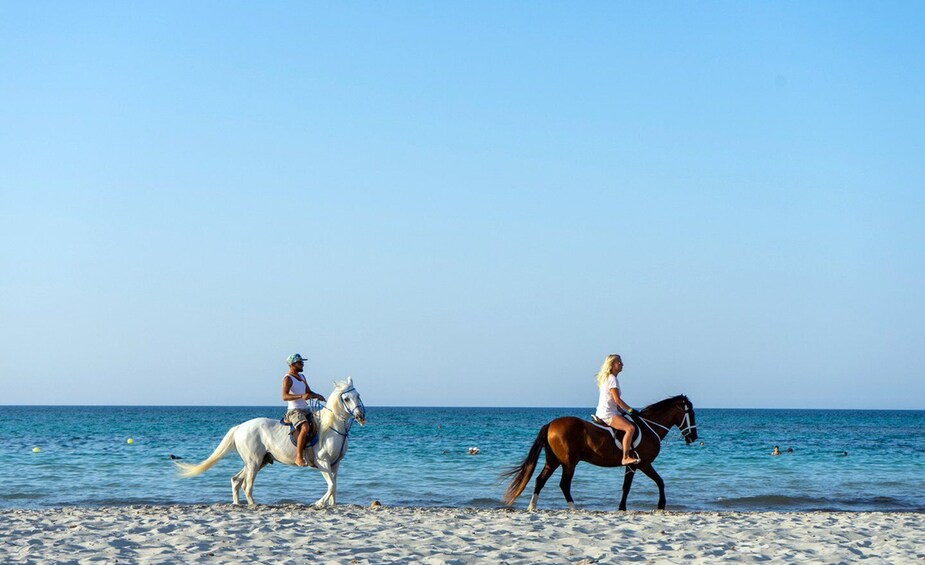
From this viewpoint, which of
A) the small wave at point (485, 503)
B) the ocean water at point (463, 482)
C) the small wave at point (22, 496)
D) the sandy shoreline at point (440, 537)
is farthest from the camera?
the small wave at point (22, 496)

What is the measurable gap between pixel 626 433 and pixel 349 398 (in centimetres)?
384

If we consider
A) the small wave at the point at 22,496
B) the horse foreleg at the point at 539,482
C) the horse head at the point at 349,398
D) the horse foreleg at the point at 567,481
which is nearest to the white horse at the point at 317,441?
the horse head at the point at 349,398

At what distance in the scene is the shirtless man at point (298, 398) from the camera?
1355 centimetres

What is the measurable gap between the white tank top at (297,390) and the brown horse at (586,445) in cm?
303

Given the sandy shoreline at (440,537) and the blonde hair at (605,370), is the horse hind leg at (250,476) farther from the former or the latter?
the blonde hair at (605,370)

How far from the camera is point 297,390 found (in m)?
13.7

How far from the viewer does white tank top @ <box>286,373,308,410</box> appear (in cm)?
1363

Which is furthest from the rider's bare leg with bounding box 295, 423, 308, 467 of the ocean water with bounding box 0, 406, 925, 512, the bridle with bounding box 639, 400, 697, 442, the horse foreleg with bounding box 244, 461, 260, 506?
the bridle with bounding box 639, 400, 697, 442

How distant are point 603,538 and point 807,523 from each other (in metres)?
3.17

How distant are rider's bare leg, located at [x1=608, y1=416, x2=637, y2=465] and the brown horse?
0.13 meters

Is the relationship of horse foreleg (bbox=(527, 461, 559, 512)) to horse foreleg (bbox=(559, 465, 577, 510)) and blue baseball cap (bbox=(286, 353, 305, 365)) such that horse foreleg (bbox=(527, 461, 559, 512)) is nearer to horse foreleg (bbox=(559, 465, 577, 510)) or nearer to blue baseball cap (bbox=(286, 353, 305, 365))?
horse foreleg (bbox=(559, 465, 577, 510))

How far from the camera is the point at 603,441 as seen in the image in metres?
13.7

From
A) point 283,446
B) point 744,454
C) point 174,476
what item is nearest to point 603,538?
point 283,446

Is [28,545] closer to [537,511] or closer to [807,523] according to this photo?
[537,511]
